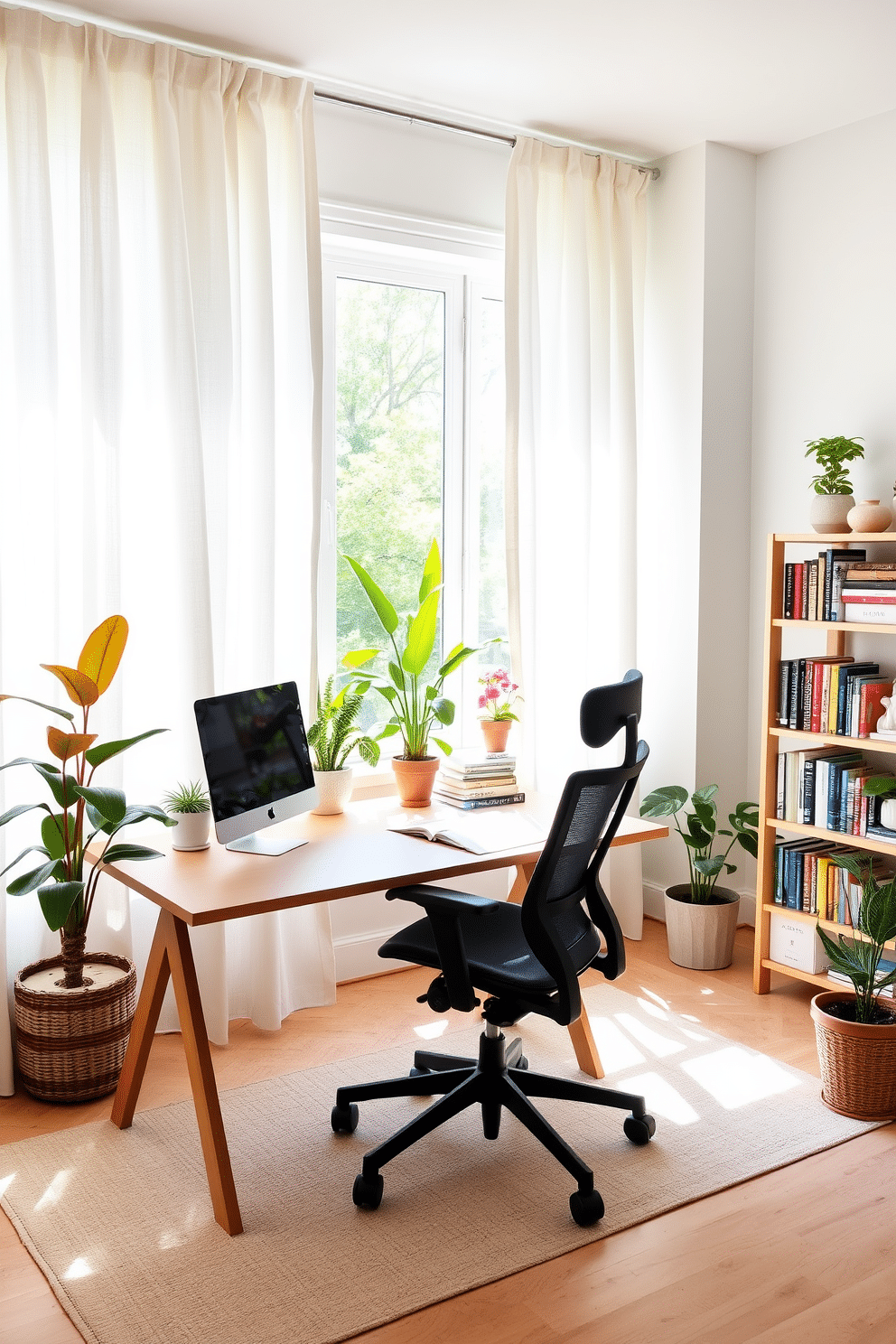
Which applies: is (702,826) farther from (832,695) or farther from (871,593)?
(871,593)

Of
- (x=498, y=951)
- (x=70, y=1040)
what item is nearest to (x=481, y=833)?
(x=498, y=951)

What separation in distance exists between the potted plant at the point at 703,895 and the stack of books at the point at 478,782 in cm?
73

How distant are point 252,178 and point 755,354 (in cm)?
192

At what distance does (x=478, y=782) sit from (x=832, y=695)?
113 cm

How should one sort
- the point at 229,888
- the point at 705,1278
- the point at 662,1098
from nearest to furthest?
the point at 705,1278 < the point at 229,888 < the point at 662,1098

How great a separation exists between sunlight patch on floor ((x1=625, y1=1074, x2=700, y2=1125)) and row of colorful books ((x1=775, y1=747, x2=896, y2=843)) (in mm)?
971

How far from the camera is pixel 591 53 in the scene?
10.5 ft

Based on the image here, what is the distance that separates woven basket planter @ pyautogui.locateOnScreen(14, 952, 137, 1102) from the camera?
2861mm

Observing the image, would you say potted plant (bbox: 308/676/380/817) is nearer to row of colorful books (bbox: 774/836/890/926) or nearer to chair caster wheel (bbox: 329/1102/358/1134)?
chair caster wheel (bbox: 329/1102/358/1134)

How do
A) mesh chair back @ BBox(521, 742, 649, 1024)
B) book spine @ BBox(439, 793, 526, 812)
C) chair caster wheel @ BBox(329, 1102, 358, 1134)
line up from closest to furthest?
mesh chair back @ BBox(521, 742, 649, 1024) → chair caster wheel @ BBox(329, 1102, 358, 1134) → book spine @ BBox(439, 793, 526, 812)

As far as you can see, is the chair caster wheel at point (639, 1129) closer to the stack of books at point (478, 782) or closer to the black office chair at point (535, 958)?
the black office chair at point (535, 958)

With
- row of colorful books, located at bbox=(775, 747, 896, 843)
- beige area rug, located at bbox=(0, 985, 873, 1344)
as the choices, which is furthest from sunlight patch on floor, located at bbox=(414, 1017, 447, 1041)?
row of colorful books, located at bbox=(775, 747, 896, 843)

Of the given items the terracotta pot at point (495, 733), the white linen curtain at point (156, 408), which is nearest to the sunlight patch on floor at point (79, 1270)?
the white linen curtain at point (156, 408)

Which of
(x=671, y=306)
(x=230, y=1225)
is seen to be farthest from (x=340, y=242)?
(x=230, y=1225)
